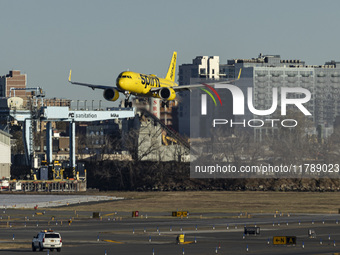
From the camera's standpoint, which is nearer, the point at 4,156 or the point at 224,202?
the point at 224,202

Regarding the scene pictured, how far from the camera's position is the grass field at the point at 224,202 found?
13888 centimetres

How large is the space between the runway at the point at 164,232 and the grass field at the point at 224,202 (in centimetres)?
838

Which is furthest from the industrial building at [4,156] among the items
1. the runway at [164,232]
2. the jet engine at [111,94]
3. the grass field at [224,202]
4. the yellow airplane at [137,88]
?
the jet engine at [111,94]

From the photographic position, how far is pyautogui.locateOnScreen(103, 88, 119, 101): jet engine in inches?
4697

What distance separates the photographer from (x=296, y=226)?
358 ft

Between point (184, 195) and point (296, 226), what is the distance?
59706mm

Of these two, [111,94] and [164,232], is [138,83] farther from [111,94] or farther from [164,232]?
[164,232]

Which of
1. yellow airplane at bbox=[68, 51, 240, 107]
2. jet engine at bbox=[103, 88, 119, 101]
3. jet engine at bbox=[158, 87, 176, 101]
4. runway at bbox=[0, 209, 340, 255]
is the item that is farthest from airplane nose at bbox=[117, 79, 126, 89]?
runway at bbox=[0, 209, 340, 255]

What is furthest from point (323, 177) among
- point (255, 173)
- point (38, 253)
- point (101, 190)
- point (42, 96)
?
point (38, 253)

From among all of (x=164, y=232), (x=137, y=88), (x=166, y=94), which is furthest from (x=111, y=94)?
(x=164, y=232)

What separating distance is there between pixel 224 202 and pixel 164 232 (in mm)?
50973

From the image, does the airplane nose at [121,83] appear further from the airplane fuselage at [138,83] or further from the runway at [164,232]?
the runway at [164,232]

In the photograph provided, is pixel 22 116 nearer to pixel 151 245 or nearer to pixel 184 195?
pixel 184 195

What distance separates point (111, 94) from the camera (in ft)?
392
